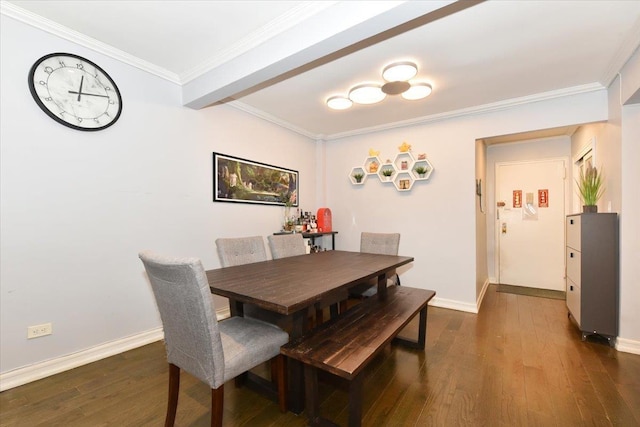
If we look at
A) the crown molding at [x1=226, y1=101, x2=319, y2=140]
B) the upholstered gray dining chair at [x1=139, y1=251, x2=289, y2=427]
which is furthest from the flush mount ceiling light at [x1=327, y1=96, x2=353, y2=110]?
the upholstered gray dining chair at [x1=139, y1=251, x2=289, y2=427]

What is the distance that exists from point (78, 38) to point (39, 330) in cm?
215

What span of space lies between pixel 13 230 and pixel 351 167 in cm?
366

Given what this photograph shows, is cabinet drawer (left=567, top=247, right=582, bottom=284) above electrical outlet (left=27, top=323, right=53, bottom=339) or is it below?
above

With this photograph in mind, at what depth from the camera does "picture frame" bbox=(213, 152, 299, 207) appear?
10.1 feet

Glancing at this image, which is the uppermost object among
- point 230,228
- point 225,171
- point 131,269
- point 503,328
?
point 225,171

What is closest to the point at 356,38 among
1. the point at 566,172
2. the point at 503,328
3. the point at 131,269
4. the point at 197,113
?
the point at 197,113

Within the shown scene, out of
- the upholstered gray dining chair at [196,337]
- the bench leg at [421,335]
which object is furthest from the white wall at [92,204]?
the bench leg at [421,335]

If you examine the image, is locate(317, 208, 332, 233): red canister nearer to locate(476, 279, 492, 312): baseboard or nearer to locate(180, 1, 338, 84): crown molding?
locate(476, 279, 492, 312): baseboard

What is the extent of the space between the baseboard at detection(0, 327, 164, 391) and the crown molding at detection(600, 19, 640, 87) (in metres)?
4.46

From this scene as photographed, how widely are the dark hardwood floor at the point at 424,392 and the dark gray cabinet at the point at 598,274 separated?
0.20 meters

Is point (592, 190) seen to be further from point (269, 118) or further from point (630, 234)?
point (269, 118)

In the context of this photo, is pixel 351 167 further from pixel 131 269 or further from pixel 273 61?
pixel 131 269

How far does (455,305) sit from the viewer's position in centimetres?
345

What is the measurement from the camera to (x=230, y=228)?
3.18m
